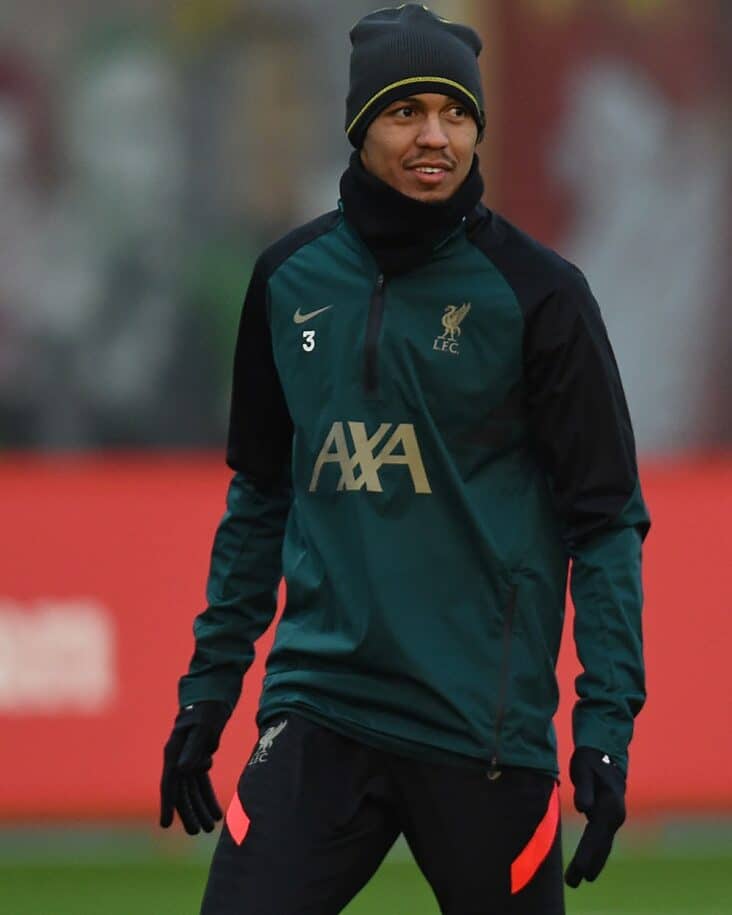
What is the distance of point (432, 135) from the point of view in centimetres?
426

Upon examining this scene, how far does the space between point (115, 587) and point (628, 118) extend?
6.09 metres

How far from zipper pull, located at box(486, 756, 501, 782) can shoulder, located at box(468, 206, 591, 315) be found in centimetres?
78

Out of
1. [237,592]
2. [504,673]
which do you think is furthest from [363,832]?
[237,592]

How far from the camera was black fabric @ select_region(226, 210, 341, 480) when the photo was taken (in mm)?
4535

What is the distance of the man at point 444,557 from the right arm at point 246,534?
0.92 ft

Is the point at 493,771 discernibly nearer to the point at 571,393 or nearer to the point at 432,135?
the point at 571,393

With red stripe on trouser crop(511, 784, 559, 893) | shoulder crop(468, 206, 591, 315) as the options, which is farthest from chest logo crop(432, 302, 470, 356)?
red stripe on trouser crop(511, 784, 559, 893)

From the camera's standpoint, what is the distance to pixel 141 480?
939cm

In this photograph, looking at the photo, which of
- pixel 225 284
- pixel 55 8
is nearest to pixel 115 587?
pixel 225 284

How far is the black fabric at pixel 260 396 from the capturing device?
4535mm

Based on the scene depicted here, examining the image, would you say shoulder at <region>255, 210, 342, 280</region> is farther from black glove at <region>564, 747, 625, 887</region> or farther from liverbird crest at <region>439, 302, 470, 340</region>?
black glove at <region>564, 747, 625, 887</region>

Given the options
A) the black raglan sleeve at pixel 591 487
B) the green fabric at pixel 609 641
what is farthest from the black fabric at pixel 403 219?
the green fabric at pixel 609 641

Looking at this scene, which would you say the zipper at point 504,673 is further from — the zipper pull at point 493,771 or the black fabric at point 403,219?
the black fabric at point 403,219

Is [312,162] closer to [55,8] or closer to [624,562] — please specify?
[55,8]
